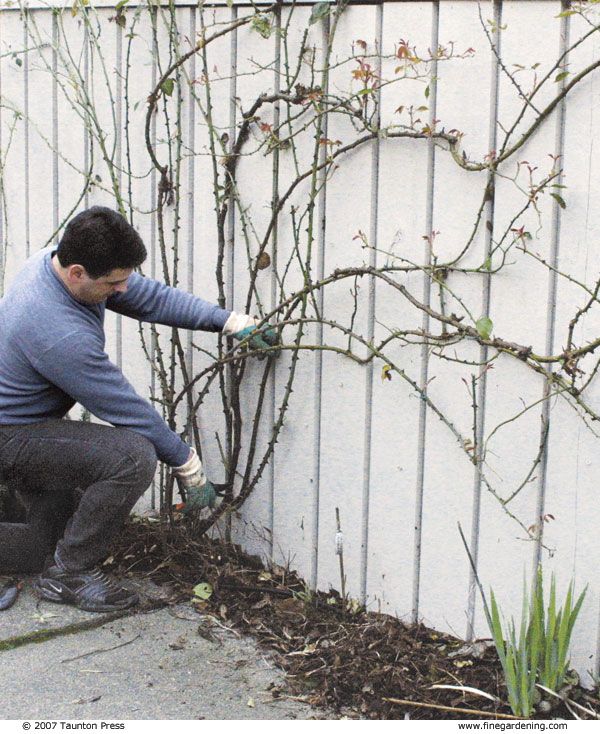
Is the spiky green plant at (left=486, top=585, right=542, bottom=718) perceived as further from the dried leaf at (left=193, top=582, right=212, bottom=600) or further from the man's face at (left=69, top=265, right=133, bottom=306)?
the man's face at (left=69, top=265, right=133, bottom=306)

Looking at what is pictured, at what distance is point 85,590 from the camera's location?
13.0 ft

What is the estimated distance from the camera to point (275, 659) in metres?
3.60

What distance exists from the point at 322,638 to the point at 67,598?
970mm

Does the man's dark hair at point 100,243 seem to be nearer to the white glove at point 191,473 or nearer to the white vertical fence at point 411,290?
the white vertical fence at point 411,290

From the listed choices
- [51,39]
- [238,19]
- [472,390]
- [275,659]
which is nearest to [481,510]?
[472,390]

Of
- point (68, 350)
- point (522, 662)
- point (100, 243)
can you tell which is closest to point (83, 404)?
point (68, 350)

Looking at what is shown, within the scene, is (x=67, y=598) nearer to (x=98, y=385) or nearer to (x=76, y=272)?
(x=98, y=385)

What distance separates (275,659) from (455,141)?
1.78 m

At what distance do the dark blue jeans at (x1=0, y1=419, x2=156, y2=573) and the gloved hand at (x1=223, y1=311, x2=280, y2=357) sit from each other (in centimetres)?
52

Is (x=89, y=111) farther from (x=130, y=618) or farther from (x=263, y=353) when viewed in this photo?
(x=130, y=618)

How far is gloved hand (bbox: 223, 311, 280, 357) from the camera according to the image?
4023mm

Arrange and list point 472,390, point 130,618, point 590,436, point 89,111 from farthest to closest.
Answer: point 89,111
point 130,618
point 472,390
point 590,436

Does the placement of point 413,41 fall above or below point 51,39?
below


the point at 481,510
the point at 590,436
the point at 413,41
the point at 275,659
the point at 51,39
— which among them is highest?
the point at 51,39
